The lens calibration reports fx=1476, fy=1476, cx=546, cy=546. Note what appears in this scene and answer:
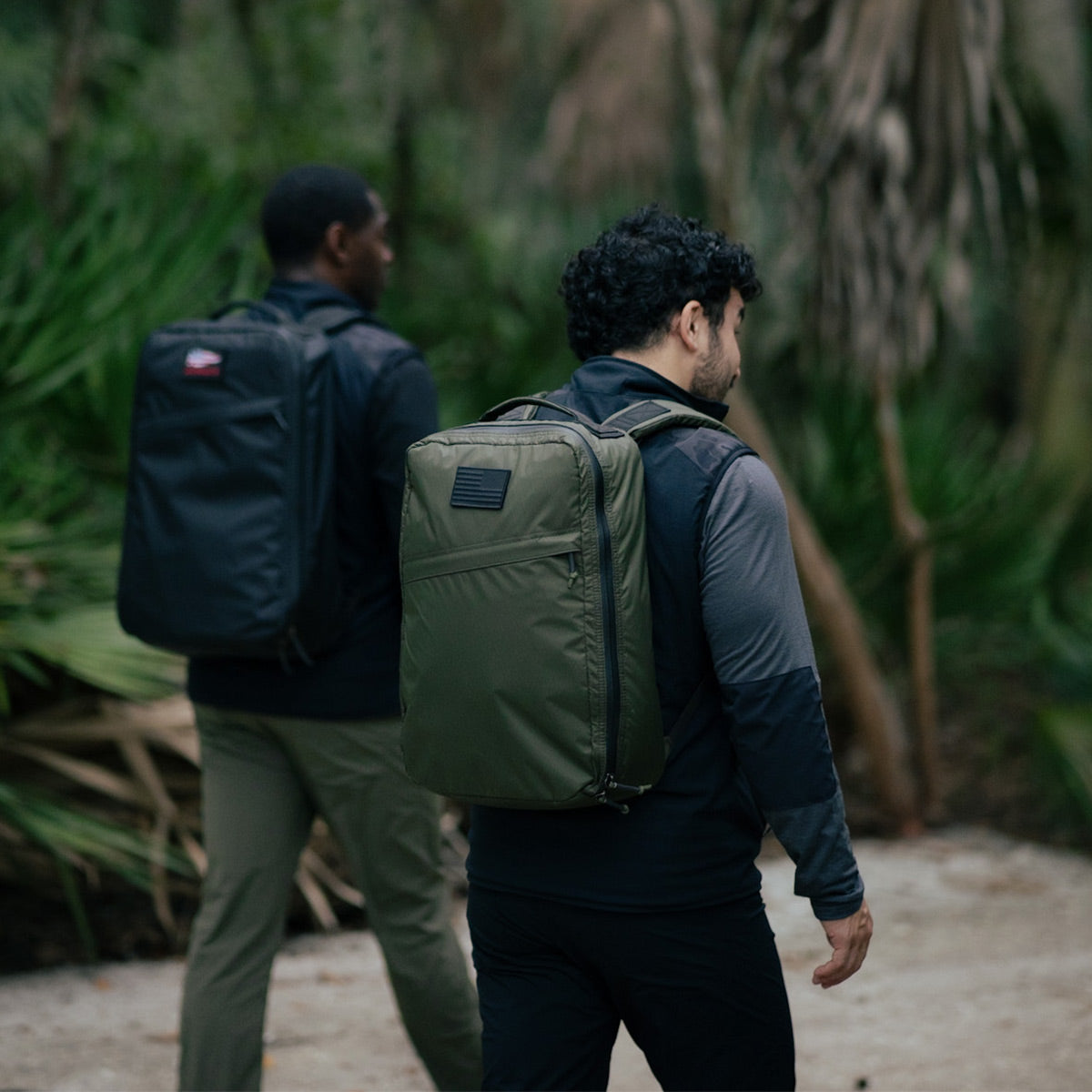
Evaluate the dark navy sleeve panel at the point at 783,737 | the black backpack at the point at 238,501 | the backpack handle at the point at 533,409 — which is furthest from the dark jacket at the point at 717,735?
the black backpack at the point at 238,501

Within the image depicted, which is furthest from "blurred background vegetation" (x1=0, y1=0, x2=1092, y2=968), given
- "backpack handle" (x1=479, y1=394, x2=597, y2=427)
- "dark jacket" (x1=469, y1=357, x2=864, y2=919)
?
"dark jacket" (x1=469, y1=357, x2=864, y2=919)

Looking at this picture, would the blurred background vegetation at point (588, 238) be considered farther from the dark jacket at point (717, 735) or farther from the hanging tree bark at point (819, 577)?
the dark jacket at point (717, 735)

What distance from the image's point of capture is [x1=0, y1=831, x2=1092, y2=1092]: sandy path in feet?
11.4

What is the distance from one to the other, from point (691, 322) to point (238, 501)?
3.14 feet

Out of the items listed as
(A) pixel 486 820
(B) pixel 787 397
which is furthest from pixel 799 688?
(B) pixel 787 397

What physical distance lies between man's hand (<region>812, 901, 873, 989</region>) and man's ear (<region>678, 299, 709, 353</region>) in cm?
81

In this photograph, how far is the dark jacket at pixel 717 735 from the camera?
193 centimetres

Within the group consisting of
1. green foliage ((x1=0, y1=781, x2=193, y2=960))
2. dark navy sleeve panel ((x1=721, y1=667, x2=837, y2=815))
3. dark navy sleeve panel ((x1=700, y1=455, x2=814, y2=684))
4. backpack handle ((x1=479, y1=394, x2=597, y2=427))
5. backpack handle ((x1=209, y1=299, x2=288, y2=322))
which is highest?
backpack handle ((x1=209, y1=299, x2=288, y2=322))

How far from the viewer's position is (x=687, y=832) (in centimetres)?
195

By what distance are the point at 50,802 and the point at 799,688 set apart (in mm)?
2796

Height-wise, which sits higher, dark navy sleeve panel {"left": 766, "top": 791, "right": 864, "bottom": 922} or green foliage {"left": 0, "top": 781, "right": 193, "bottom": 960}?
dark navy sleeve panel {"left": 766, "top": 791, "right": 864, "bottom": 922}

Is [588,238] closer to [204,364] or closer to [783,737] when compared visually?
[204,364]

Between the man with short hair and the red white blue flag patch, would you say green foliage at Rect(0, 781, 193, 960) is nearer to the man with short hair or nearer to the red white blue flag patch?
the man with short hair

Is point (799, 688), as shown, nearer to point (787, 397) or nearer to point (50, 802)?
point (50, 802)
